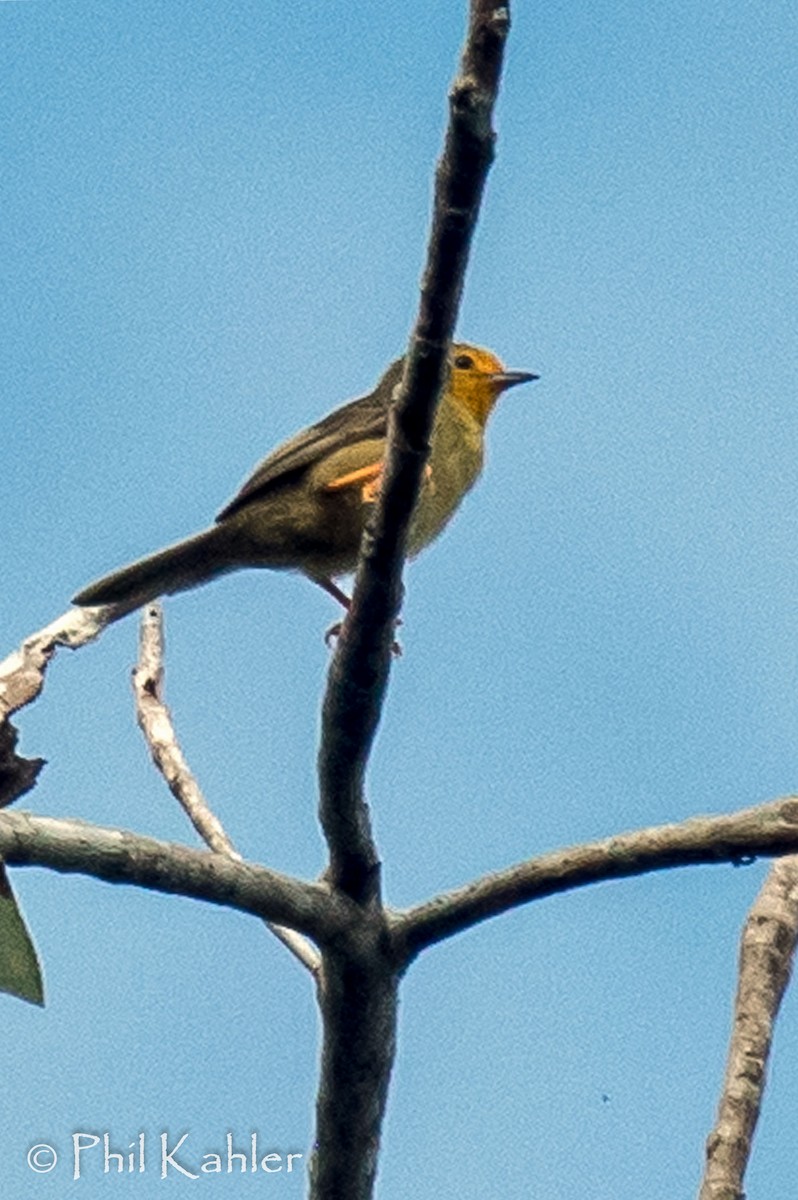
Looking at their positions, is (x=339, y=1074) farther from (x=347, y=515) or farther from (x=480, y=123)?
(x=347, y=515)

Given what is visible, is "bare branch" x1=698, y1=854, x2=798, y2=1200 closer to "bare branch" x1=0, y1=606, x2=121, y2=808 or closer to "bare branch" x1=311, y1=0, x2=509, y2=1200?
"bare branch" x1=311, y1=0, x2=509, y2=1200

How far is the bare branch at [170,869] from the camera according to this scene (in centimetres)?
346

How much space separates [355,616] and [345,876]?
0.47 meters

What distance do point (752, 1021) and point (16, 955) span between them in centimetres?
144

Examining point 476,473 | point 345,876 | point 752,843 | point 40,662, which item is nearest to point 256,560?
point 476,473

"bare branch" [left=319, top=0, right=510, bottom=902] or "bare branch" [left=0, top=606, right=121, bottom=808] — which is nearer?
"bare branch" [left=319, top=0, right=510, bottom=902]

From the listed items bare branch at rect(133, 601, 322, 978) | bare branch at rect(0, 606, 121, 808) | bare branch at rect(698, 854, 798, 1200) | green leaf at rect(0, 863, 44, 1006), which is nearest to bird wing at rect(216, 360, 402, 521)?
bare branch at rect(0, 606, 121, 808)

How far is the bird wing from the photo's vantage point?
6.99 meters

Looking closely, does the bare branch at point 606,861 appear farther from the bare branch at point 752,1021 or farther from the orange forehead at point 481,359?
the orange forehead at point 481,359

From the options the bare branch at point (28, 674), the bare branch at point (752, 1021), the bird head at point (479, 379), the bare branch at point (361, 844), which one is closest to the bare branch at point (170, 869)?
the bare branch at point (361, 844)

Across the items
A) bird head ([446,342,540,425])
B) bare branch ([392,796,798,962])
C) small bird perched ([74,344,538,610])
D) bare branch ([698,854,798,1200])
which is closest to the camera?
bare branch ([392,796,798,962])

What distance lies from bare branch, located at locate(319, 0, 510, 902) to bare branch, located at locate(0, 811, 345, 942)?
0.30ft

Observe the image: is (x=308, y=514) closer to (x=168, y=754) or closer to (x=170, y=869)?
(x=168, y=754)

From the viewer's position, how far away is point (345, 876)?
392 centimetres
